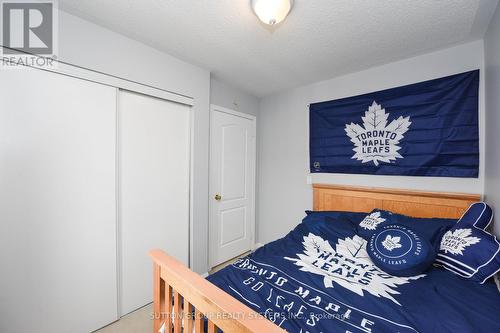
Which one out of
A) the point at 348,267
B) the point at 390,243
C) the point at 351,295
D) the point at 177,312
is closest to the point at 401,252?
the point at 390,243

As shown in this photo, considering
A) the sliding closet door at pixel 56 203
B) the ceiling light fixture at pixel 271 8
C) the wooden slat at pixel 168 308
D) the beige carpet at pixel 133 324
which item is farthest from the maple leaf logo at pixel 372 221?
the sliding closet door at pixel 56 203

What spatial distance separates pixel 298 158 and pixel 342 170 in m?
0.60

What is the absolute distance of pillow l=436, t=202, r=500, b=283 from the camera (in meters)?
1.21

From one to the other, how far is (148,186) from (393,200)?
2411 millimetres

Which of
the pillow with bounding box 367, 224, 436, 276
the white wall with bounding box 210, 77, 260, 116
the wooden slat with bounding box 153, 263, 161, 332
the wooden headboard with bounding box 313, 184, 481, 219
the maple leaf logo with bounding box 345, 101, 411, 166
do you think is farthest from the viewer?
the white wall with bounding box 210, 77, 260, 116

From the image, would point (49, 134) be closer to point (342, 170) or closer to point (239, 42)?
point (239, 42)

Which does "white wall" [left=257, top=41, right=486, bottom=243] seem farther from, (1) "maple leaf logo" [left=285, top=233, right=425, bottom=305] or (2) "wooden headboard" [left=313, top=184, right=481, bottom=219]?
(1) "maple leaf logo" [left=285, top=233, right=425, bottom=305]

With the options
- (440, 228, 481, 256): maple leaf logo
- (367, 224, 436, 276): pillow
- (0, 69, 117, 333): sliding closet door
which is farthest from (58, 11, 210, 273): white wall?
(440, 228, 481, 256): maple leaf logo

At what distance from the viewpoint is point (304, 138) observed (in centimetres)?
275

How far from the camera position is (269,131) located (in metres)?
3.12

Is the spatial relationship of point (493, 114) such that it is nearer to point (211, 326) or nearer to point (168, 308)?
point (211, 326)

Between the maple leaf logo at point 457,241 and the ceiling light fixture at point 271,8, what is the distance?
187 centimetres

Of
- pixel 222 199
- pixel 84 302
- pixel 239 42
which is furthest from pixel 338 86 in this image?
pixel 84 302

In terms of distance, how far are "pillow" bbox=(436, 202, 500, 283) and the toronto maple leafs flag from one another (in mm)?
463
